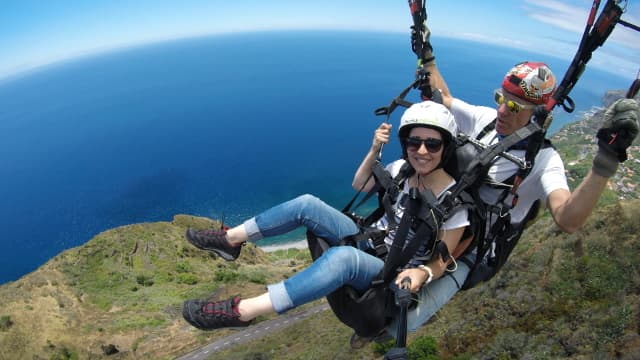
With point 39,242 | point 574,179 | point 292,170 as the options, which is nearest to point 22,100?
point 39,242

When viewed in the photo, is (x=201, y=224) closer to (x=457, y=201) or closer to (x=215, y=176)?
(x=215, y=176)

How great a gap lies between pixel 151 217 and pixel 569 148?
104318 millimetres

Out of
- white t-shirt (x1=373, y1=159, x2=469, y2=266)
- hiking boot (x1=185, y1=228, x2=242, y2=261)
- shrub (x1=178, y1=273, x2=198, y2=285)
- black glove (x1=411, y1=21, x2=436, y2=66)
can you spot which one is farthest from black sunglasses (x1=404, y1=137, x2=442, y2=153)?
shrub (x1=178, y1=273, x2=198, y2=285)

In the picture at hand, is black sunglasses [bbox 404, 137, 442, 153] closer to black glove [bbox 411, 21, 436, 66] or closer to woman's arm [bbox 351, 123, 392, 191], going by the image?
woman's arm [bbox 351, 123, 392, 191]

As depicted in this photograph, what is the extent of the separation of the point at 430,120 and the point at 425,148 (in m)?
0.25

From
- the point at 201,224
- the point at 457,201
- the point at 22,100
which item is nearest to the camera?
the point at 457,201

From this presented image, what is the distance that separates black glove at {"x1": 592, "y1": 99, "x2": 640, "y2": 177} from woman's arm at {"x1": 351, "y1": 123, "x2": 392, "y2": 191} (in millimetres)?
1780

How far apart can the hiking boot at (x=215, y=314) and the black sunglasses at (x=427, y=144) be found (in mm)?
2147

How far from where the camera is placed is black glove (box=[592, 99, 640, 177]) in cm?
229

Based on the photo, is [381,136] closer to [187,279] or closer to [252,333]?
[252,333]

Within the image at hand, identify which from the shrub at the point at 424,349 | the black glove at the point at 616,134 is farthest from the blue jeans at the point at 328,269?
the shrub at the point at 424,349

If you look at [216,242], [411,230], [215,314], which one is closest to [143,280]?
[216,242]

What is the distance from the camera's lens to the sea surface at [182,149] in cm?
6688

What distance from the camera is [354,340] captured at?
15.7 feet
